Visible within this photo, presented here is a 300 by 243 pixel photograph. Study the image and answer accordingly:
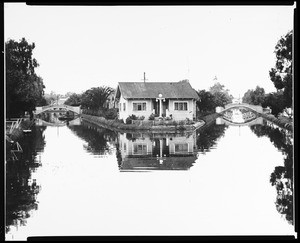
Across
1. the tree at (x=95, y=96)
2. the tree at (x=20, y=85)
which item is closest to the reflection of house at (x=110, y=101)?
the tree at (x=95, y=96)

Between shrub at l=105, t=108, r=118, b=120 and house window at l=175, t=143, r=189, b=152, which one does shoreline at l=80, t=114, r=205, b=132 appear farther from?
house window at l=175, t=143, r=189, b=152

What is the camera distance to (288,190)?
20.0 ft

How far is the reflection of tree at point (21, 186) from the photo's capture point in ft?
17.0

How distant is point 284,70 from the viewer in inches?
288

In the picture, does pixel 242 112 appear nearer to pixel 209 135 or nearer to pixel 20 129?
pixel 209 135

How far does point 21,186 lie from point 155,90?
5.07 meters

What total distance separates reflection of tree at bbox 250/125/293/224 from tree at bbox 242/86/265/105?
2.54ft

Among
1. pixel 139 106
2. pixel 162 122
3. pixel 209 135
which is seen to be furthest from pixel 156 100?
pixel 209 135

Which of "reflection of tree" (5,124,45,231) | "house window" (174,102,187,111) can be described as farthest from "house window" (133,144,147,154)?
"reflection of tree" (5,124,45,231)

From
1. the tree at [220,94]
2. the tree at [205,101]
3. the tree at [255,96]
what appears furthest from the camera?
the tree at [205,101]

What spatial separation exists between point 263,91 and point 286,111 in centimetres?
84

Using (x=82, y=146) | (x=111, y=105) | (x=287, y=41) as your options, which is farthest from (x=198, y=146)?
(x=287, y=41)

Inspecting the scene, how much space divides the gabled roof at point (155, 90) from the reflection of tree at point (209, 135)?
91 cm

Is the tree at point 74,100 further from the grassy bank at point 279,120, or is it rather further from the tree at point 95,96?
the grassy bank at point 279,120
